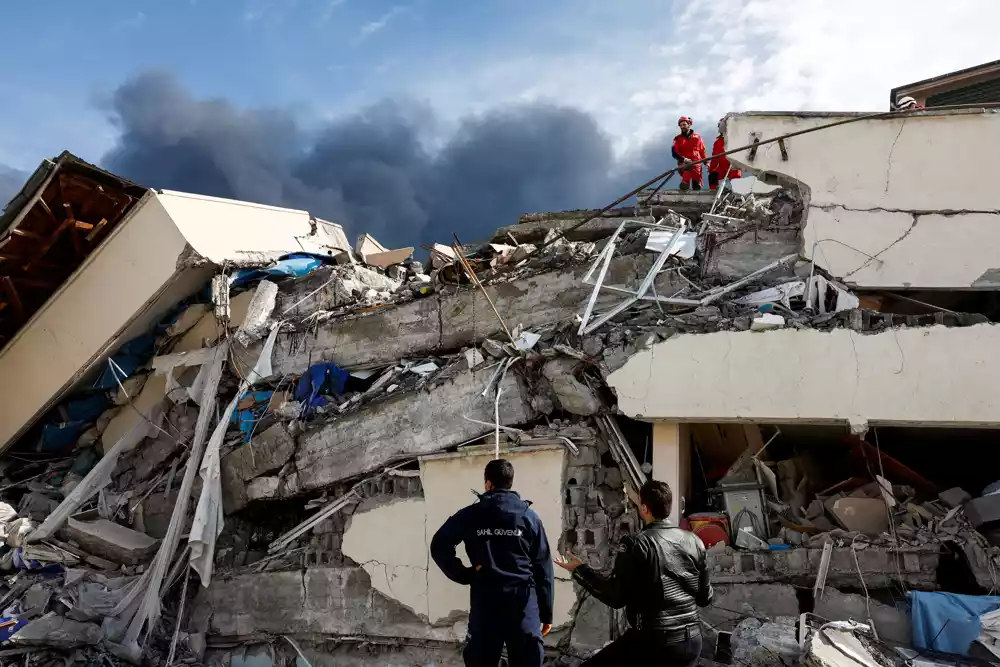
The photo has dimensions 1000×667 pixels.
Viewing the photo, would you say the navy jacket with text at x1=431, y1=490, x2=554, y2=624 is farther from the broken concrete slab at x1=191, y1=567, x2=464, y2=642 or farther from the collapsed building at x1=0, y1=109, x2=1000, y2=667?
the broken concrete slab at x1=191, y1=567, x2=464, y2=642

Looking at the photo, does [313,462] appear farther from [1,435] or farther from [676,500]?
[1,435]

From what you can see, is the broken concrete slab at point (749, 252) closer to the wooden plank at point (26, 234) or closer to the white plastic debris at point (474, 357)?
the white plastic debris at point (474, 357)

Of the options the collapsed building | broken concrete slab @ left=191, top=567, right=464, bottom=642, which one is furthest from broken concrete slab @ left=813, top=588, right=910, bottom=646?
broken concrete slab @ left=191, top=567, right=464, bottom=642

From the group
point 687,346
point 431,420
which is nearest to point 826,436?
point 687,346

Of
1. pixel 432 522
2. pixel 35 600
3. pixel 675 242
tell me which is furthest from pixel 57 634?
pixel 675 242

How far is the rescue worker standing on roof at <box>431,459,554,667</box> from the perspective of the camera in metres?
4.08

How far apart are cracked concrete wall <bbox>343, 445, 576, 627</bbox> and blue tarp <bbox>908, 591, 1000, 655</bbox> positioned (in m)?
2.66

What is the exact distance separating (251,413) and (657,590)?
5.65 meters

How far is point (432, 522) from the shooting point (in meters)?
6.75

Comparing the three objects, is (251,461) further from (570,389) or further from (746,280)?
(746,280)

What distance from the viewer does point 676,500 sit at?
630 centimetres

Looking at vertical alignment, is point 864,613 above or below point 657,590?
below

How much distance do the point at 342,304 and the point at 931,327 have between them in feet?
19.8

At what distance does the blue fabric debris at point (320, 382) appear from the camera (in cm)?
796
